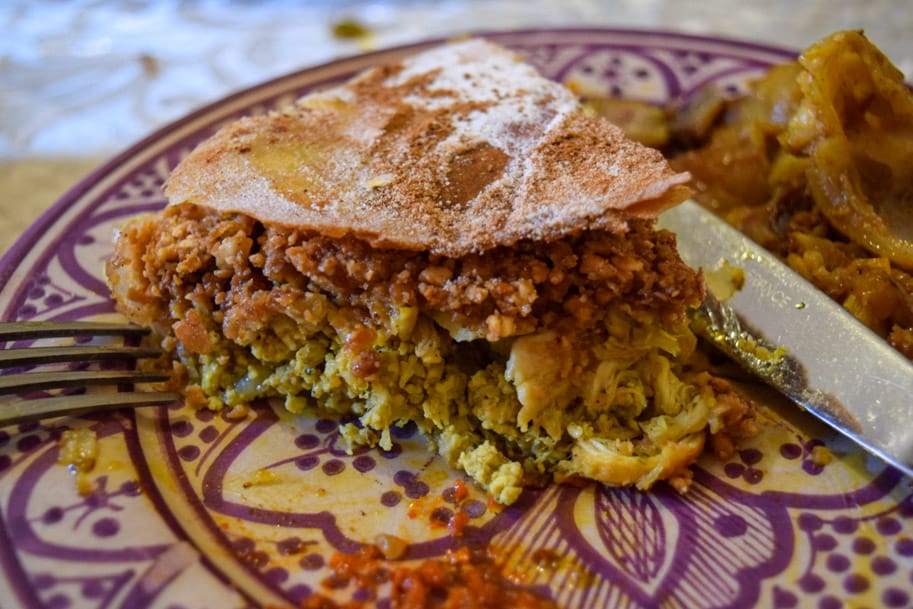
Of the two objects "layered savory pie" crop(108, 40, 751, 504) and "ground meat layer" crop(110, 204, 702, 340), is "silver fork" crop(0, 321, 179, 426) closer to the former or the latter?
"layered savory pie" crop(108, 40, 751, 504)

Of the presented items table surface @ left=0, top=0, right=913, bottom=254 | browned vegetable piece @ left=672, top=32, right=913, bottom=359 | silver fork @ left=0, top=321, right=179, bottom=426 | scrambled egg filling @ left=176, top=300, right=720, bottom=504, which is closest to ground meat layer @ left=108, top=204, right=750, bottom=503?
scrambled egg filling @ left=176, top=300, right=720, bottom=504

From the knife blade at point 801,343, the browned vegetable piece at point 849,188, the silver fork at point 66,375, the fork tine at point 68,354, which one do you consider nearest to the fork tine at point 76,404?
the silver fork at point 66,375

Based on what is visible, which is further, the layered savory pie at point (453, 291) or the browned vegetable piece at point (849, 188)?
the browned vegetable piece at point (849, 188)

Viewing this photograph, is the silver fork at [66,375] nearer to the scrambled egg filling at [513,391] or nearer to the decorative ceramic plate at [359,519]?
the decorative ceramic plate at [359,519]

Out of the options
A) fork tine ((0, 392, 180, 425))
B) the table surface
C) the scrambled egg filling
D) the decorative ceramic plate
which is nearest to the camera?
the decorative ceramic plate

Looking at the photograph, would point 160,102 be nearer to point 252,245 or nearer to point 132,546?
point 252,245

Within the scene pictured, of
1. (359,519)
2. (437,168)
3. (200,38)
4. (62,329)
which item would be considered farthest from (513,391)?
(200,38)
